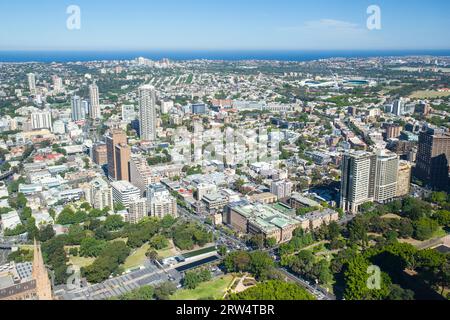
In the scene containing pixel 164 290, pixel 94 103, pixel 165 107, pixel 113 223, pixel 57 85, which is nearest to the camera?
pixel 164 290

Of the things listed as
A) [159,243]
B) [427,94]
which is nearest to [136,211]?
[159,243]

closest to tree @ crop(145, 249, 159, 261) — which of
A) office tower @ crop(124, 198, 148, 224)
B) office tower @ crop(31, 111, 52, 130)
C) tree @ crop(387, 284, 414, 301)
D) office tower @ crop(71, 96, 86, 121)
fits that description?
office tower @ crop(124, 198, 148, 224)

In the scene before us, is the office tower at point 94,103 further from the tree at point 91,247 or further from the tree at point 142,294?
the tree at point 142,294

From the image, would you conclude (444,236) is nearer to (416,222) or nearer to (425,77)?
(416,222)

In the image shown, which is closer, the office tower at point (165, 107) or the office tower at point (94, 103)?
the office tower at point (94, 103)

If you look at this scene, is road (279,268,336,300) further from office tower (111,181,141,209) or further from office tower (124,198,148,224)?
office tower (111,181,141,209)

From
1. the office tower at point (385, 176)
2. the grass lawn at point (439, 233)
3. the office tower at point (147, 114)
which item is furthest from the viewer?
the office tower at point (147, 114)

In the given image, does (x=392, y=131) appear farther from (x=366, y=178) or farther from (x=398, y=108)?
(x=366, y=178)

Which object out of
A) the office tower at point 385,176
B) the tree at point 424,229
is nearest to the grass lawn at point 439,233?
the tree at point 424,229
